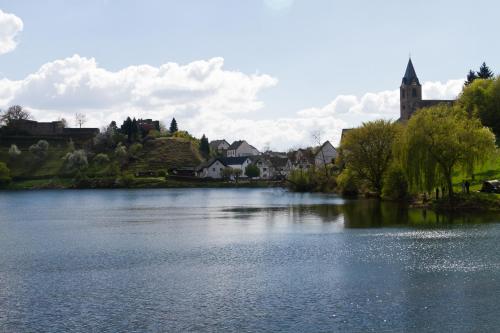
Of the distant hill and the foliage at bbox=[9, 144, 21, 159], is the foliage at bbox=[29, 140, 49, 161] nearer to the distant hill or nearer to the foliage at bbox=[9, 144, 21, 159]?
the foliage at bbox=[9, 144, 21, 159]

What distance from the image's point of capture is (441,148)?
6141 cm

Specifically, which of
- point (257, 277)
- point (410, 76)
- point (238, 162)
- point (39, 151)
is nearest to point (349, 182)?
point (257, 277)

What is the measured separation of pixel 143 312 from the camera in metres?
25.1

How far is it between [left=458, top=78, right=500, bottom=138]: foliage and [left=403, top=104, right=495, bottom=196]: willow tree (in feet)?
148

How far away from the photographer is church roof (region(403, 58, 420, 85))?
589ft

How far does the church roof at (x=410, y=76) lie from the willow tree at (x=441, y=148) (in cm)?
11974

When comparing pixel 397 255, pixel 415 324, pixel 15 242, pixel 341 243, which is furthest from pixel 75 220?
pixel 415 324

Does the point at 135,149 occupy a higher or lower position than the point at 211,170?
higher

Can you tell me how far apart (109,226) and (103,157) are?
123 m

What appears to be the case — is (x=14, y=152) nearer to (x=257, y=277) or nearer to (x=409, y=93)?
(x=409, y=93)

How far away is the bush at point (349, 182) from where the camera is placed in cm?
9550

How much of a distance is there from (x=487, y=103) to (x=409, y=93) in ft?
240

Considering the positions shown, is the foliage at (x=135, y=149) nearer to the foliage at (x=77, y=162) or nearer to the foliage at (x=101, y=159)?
the foliage at (x=101, y=159)

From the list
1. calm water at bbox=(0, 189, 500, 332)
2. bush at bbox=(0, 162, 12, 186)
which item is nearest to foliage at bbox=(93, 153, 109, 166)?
bush at bbox=(0, 162, 12, 186)
